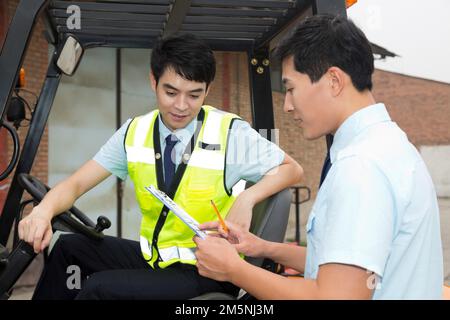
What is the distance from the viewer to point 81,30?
82.8 inches

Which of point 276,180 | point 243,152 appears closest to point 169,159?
point 243,152

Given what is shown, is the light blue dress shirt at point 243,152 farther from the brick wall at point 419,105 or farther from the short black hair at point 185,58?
the brick wall at point 419,105

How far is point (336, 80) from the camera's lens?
113 cm

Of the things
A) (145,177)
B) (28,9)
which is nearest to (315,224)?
(145,177)

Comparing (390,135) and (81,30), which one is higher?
(81,30)

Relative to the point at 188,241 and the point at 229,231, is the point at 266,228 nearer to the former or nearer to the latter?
the point at 229,231

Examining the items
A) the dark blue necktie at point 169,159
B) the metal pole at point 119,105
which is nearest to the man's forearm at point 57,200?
the dark blue necktie at point 169,159

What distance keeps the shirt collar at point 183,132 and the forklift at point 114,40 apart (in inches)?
13.9

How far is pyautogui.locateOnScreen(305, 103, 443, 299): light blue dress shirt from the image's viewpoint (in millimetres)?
967

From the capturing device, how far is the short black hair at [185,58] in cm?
178

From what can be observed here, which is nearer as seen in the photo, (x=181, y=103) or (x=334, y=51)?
(x=334, y=51)

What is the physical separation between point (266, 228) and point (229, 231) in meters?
0.15

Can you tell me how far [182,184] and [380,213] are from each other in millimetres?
836

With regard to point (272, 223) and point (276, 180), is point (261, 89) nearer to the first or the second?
point (276, 180)
